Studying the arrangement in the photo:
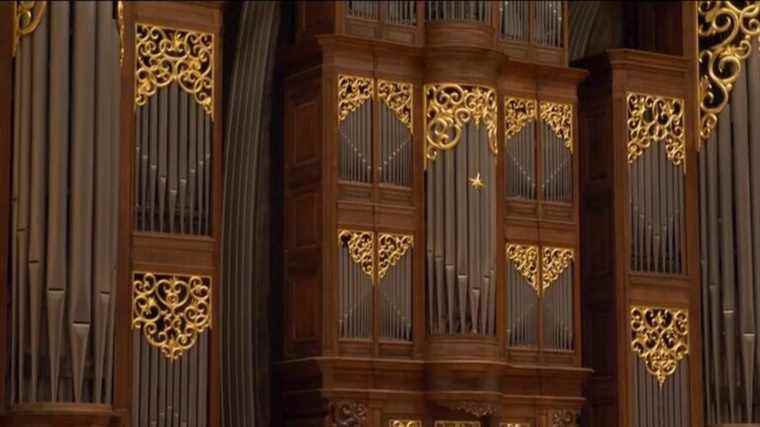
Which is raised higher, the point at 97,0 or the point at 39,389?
the point at 97,0

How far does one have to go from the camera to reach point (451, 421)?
19047 mm

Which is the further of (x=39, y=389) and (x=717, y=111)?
(x=717, y=111)

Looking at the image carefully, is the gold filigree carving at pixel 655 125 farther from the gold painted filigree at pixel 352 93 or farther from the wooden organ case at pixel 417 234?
the gold painted filigree at pixel 352 93

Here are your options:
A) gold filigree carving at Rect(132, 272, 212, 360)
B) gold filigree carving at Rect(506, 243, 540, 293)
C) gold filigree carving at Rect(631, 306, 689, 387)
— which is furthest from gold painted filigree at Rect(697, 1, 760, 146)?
gold filigree carving at Rect(132, 272, 212, 360)

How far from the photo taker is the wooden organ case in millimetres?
18781

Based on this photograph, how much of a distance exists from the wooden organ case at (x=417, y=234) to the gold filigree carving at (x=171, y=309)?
119cm

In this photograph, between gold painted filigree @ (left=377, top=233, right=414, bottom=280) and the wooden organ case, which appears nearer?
the wooden organ case

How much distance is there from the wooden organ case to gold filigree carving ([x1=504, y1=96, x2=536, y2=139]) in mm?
21

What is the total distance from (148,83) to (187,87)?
41cm

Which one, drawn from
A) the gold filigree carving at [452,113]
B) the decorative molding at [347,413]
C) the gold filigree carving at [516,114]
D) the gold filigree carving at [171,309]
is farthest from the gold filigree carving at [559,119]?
the gold filigree carving at [171,309]

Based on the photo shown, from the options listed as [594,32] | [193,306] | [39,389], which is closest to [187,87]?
[193,306]

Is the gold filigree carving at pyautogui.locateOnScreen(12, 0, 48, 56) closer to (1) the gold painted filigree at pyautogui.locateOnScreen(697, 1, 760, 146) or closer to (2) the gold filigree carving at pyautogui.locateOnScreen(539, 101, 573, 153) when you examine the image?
(2) the gold filigree carving at pyautogui.locateOnScreen(539, 101, 573, 153)

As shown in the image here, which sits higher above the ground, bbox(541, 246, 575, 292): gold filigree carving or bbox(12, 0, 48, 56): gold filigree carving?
bbox(12, 0, 48, 56): gold filigree carving

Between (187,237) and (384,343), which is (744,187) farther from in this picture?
(187,237)
